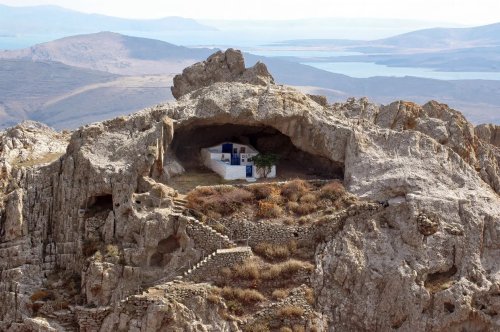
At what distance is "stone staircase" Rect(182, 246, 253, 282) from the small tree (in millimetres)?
7131

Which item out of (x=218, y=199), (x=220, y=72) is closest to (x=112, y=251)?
(x=218, y=199)

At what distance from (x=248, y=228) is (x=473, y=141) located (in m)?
15.8

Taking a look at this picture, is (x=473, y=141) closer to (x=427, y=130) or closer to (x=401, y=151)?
(x=427, y=130)

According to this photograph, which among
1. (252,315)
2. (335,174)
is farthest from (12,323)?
Result: (335,174)

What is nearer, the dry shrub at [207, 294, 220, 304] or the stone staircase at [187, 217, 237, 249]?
the dry shrub at [207, 294, 220, 304]

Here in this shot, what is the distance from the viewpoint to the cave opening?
40.9 m

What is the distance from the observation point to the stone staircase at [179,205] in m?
35.1

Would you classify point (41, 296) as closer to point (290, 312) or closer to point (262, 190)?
point (290, 312)

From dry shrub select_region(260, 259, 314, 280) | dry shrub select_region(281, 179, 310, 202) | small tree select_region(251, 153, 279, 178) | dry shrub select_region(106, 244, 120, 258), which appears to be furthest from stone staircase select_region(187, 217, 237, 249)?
small tree select_region(251, 153, 279, 178)

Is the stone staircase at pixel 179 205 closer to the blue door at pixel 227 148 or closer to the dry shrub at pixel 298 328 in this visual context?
the blue door at pixel 227 148

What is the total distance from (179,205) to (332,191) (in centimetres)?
730

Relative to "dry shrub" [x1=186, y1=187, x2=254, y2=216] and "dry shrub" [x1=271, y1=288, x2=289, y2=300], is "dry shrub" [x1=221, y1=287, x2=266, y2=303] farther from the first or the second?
"dry shrub" [x1=186, y1=187, x2=254, y2=216]

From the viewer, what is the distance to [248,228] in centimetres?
3484

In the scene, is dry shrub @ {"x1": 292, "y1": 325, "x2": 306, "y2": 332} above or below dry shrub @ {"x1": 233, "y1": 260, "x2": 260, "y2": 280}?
below
